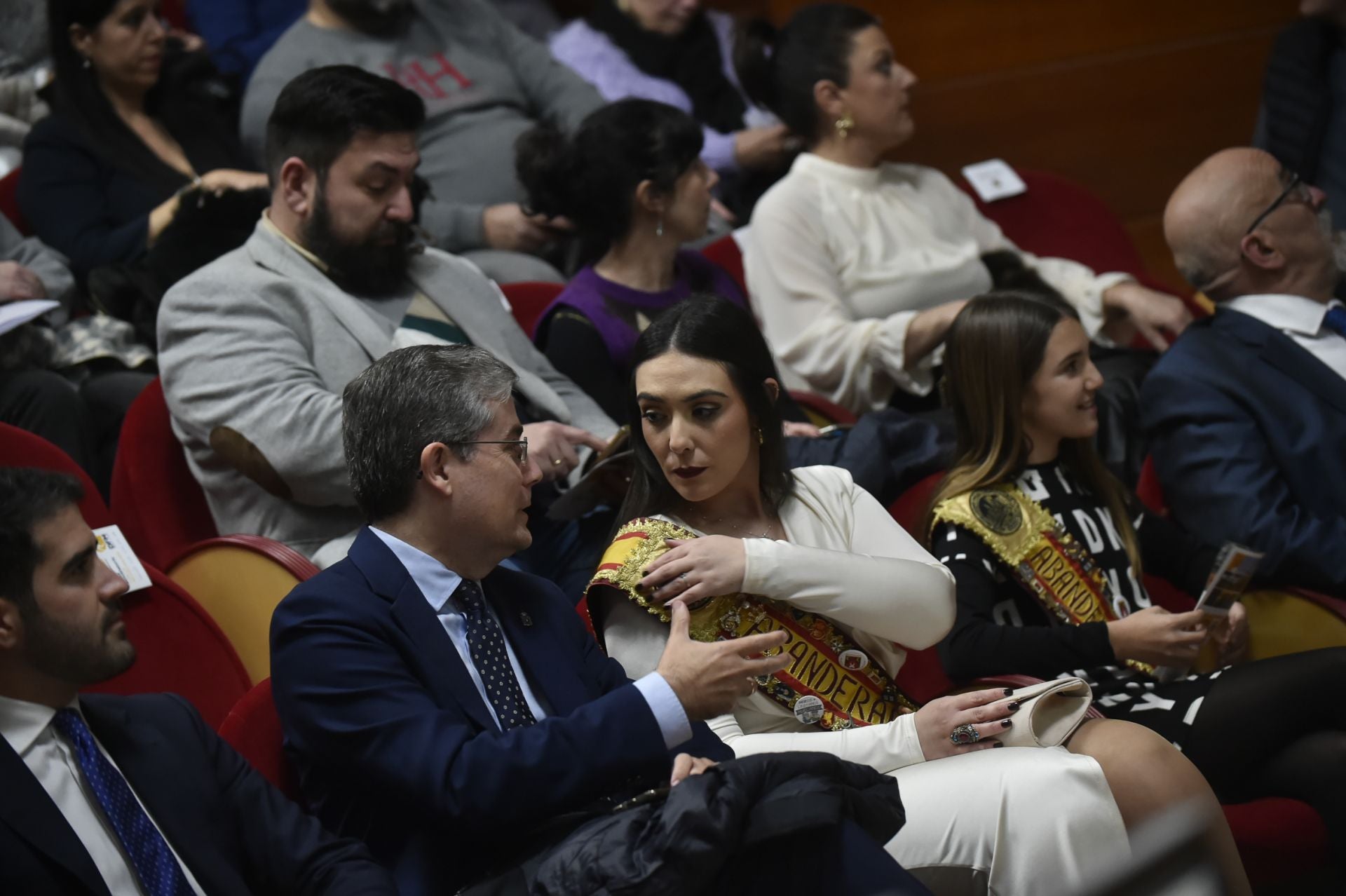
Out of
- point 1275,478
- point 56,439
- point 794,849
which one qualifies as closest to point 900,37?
point 1275,478

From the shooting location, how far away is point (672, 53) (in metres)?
4.30

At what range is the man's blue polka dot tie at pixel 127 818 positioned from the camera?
1509 mm

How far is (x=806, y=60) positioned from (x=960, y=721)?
2099mm

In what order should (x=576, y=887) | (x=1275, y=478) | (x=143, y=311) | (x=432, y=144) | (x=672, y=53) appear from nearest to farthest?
1. (x=576, y=887)
2. (x=1275, y=478)
3. (x=143, y=311)
4. (x=432, y=144)
5. (x=672, y=53)

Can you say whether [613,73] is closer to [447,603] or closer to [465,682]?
[447,603]

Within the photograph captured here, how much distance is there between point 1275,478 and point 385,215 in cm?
161

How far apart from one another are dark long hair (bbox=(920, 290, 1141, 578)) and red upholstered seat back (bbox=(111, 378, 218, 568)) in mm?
1235

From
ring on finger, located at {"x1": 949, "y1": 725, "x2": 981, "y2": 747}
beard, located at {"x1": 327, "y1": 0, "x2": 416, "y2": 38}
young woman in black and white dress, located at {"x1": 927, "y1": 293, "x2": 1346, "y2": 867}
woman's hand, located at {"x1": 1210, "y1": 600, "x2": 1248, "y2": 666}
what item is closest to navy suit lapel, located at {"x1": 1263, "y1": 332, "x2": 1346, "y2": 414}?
young woman in black and white dress, located at {"x1": 927, "y1": 293, "x2": 1346, "y2": 867}

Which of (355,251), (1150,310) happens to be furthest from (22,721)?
(1150,310)

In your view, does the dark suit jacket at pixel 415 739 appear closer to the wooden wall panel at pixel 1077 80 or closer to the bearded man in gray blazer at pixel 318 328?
the bearded man in gray blazer at pixel 318 328

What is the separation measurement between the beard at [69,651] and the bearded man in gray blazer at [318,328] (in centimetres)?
74

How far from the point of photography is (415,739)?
155 centimetres

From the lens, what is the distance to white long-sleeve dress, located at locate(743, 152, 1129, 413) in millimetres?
3199

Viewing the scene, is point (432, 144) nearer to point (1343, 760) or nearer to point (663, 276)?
point (663, 276)
